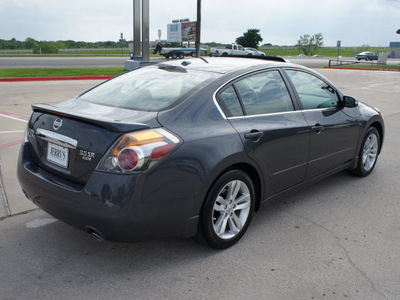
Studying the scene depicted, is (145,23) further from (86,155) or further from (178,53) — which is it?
(86,155)

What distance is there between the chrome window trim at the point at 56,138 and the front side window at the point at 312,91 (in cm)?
230

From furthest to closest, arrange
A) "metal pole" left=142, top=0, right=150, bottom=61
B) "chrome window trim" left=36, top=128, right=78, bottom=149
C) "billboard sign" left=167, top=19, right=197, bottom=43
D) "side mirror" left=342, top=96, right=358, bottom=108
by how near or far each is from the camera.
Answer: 1. "billboard sign" left=167, top=19, right=197, bottom=43
2. "metal pole" left=142, top=0, right=150, bottom=61
3. "side mirror" left=342, top=96, right=358, bottom=108
4. "chrome window trim" left=36, top=128, right=78, bottom=149

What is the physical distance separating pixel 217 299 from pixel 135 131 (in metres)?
1.26

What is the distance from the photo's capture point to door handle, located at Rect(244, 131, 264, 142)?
10.7 ft

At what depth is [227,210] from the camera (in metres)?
3.24

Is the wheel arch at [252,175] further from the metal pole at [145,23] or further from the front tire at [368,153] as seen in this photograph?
the metal pole at [145,23]

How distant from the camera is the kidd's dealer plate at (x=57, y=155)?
9.44 feet

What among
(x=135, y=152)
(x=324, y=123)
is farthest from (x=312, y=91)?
(x=135, y=152)

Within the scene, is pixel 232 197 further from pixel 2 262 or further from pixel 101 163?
pixel 2 262

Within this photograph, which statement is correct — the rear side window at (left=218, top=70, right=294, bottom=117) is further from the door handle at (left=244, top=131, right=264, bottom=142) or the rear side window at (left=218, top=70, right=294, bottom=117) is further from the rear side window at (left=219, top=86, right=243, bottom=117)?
the door handle at (left=244, top=131, right=264, bottom=142)

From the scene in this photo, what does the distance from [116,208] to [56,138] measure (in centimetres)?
77

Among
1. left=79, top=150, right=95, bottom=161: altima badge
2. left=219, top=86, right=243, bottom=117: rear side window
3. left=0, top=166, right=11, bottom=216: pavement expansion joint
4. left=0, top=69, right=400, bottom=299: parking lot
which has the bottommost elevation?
left=0, top=69, right=400, bottom=299: parking lot

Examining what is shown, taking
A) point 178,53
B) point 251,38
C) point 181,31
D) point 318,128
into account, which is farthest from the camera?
point 251,38

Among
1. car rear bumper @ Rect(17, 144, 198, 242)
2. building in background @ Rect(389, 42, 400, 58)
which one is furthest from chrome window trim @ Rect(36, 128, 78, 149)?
building in background @ Rect(389, 42, 400, 58)
